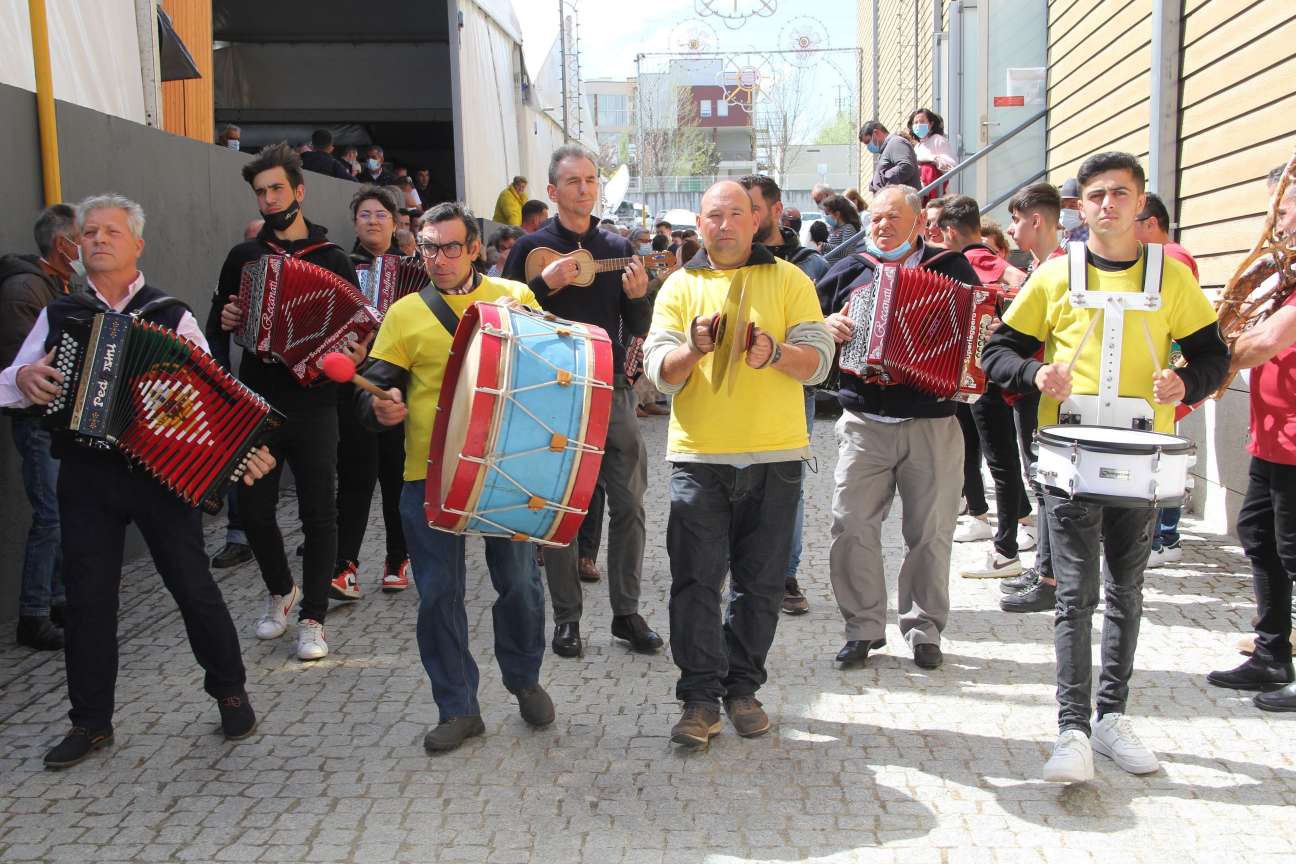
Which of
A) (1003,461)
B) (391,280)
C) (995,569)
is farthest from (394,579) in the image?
(1003,461)

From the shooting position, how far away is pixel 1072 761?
3.92m

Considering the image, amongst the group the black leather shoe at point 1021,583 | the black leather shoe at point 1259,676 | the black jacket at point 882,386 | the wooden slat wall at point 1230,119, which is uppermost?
the wooden slat wall at point 1230,119

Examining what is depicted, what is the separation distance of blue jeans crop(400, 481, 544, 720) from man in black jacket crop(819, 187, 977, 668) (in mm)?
1473

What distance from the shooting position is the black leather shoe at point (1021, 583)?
6.20 meters

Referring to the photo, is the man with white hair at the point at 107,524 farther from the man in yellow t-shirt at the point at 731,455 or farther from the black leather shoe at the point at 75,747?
the man in yellow t-shirt at the point at 731,455

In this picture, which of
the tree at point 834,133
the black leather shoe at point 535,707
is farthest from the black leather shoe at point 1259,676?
the tree at point 834,133

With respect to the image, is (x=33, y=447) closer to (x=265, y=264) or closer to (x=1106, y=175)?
(x=265, y=264)

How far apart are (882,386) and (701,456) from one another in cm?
125

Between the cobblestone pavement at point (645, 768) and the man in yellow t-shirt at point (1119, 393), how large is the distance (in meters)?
0.24

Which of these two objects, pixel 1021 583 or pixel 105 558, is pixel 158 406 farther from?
pixel 1021 583

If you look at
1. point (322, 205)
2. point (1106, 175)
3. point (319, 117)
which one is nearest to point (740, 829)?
Result: point (1106, 175)

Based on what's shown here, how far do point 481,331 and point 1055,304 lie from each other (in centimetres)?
207

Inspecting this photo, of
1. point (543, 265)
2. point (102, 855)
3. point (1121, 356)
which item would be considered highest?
point (543, 265)

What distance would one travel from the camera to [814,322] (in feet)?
14.5
